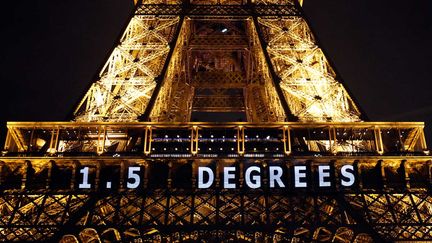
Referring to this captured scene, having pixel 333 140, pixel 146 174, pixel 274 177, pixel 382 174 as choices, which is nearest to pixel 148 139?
pixel 146 174

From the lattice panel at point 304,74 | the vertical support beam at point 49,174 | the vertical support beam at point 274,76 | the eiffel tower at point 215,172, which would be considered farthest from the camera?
the lattice panel at point 304,74

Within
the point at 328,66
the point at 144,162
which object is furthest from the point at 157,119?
the point at 328,66

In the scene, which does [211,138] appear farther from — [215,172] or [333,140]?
[333,140]

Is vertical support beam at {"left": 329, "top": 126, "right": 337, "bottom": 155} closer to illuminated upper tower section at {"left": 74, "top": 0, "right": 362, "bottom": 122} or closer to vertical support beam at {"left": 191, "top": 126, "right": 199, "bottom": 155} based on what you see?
illuminated upper tower section at {"left": 74, "top": 0, "right": 362, "bottom": 122}

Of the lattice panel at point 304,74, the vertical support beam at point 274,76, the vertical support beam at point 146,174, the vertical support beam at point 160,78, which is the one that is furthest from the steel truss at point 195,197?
the lattice panel at point 304,74

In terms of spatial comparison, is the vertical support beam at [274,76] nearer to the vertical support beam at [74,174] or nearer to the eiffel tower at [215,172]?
the eiffel tower at [215,172]

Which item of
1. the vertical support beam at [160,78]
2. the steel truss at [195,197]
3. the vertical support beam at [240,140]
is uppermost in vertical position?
the vertical support beam at [160,78]

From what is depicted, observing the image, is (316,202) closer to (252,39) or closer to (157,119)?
(157,119)

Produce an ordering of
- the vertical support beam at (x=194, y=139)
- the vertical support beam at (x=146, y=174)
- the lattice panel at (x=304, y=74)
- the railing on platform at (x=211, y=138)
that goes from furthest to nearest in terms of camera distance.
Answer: the lattice panel at (x=304, y=74) → the railing on platform at (x=211, y=138) → the vertical support beam at (x=194, y=139) → the vertical support beam at (x=146, y=174)

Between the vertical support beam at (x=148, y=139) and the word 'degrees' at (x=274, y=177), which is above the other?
the vertical support beam at (x=148, y=139)
